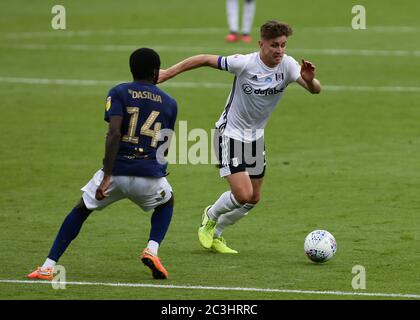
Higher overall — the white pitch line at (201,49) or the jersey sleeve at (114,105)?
the jersey sleeve at (114,105)

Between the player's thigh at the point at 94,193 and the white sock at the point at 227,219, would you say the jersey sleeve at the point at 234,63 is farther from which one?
the player's thigh at the point at 94,193

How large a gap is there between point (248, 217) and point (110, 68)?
1513 cm

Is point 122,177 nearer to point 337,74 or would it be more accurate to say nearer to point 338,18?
point 337,74

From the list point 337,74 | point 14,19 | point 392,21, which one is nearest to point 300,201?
point 337,74

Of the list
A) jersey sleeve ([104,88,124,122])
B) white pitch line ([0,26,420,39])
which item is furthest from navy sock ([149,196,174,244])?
white pitch line ([0,26,420,39])

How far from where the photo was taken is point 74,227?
1170cm

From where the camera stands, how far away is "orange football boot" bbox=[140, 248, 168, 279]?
11711 mm

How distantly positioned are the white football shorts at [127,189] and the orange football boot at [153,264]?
577 mm

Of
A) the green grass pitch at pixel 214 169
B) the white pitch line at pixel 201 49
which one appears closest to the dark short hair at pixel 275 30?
the green grass pitch at pixel 214 169

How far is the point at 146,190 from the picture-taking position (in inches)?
461

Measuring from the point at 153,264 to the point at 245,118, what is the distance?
261cm

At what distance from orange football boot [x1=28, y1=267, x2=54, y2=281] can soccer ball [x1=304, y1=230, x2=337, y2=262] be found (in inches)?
118

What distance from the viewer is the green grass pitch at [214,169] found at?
486 inches

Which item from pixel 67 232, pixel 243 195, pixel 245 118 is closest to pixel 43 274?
pixel 67 232
